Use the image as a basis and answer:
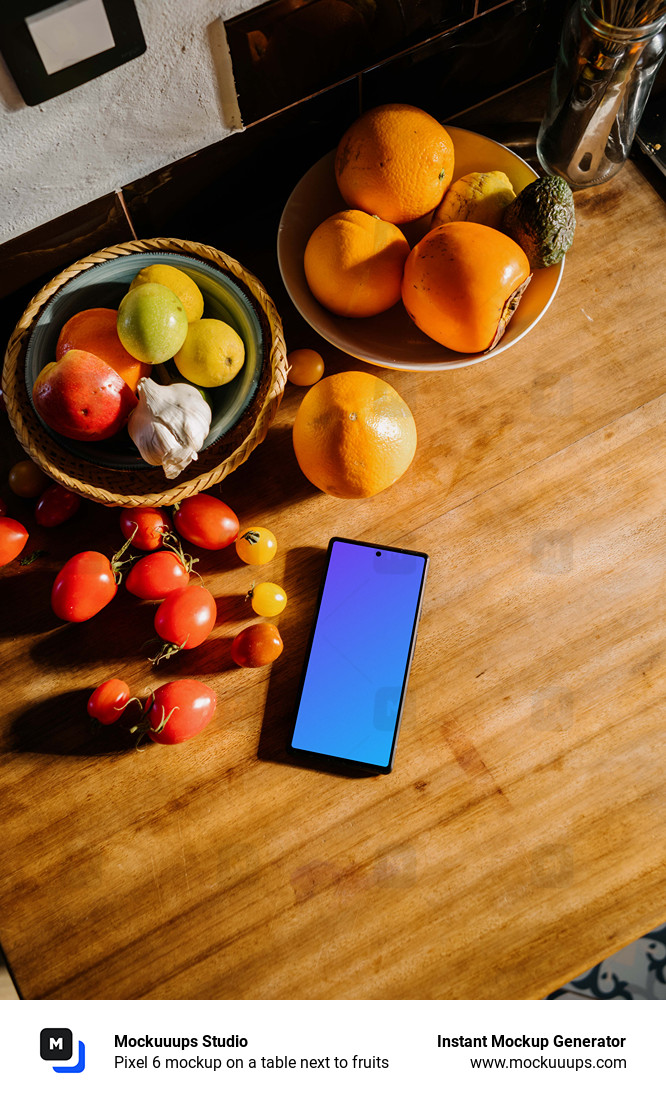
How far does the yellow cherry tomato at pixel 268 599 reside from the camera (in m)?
0.78

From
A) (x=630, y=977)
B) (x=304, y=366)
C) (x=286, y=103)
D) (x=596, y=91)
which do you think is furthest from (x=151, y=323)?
(x=630, y=977)

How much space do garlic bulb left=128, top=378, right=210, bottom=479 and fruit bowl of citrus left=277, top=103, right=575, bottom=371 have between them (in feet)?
0.55

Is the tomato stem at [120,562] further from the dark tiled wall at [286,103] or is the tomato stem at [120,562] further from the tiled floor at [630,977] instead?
→ the tiled floor at [630,977]

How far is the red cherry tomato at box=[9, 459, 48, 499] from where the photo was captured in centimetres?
82

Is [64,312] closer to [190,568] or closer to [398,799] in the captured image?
[190,568]

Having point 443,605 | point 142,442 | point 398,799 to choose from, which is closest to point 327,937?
point 398,799

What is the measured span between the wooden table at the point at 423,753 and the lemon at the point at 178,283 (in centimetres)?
14

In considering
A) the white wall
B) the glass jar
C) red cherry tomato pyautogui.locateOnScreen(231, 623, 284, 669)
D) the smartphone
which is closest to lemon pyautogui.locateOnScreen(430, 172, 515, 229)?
the glass jar

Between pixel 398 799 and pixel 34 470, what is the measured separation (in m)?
0.49

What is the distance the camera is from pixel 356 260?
754 mm

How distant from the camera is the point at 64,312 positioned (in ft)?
2.53

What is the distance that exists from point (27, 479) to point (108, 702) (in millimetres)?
248
